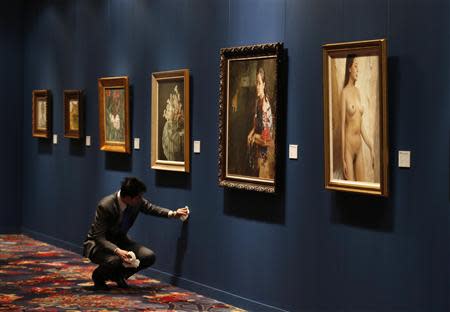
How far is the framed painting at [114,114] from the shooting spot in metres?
12.5

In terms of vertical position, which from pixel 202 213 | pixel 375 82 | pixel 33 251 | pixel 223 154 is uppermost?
pixel 375 82

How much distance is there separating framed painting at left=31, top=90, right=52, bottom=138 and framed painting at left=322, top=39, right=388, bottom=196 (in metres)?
8.05

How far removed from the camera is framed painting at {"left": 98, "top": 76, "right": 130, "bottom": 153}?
40.9ft

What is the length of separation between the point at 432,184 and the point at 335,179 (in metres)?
1.20

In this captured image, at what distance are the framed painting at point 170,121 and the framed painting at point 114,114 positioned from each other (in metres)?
0.87

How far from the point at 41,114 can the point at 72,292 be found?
584cm

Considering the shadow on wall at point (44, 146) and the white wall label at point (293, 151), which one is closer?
the white wall label at point (293, 151)

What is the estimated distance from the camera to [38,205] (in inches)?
633

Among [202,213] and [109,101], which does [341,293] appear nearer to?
[202,213]

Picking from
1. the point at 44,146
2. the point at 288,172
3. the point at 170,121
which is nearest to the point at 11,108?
the point at 44,146

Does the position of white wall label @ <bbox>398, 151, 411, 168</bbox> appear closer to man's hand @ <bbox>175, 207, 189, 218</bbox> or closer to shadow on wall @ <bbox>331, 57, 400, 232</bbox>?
shadow on wall @ <bbox>331, 57, 400, 232</bbox>

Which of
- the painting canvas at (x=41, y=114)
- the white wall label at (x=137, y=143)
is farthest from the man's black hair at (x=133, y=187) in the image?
the painting canvas at (x=41, y=114)

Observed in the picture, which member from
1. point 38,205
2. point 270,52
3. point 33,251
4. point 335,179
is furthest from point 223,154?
point 38,205

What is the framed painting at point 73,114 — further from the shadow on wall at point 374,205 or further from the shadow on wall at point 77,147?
the shadow on wall at point 374,205
